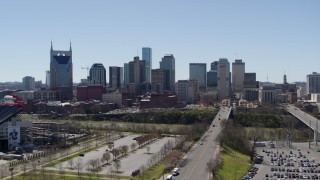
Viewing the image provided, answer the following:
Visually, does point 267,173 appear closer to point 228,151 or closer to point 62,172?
point 228,151

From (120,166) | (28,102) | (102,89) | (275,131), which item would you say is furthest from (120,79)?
(120,166)

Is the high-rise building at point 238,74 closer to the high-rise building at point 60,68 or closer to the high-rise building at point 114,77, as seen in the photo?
the high-rise building at point 114,77

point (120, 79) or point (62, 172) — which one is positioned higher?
point (120, 79)

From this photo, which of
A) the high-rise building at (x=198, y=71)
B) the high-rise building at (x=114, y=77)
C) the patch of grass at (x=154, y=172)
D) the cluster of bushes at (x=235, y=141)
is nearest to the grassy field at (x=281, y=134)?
the cluster of bushes at (x=235, y=141)

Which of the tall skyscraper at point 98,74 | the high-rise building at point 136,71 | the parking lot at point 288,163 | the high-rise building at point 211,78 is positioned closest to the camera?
the parking lot at point 288,163

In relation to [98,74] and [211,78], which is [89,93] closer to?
[98,74]

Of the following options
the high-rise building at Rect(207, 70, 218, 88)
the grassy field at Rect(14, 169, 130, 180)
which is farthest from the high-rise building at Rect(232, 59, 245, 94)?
the grassy field at Rect(14, 169, 130, 180)

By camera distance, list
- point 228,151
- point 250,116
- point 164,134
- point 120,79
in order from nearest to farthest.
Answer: point 228,151
point 164,134
point 250,116
point 120,79
